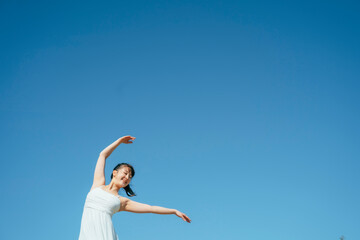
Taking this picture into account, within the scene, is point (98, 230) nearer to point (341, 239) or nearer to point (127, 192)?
point (127, 192)

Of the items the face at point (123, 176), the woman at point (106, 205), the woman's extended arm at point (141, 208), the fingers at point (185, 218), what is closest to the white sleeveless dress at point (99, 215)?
the woman at point (106, 205)

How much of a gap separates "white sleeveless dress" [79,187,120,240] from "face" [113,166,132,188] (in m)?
0.33

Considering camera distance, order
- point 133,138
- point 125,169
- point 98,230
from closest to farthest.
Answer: point 98,230 → point 125,169 → point 133,138

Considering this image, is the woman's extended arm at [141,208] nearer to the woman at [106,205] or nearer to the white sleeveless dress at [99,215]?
the woman at [106,205]

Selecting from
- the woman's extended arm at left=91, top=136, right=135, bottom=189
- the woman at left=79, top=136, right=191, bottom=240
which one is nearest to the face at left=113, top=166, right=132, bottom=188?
the woman at left=79, top=136, right=191, bottom=240

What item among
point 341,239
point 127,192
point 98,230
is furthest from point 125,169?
point 341,239

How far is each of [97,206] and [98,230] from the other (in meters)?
0.43

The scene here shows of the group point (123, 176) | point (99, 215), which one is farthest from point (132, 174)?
point (99, 215)

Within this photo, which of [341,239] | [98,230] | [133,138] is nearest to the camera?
[98,230]

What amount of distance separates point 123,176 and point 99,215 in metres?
0.85

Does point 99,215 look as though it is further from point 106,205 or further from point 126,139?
point 126,139

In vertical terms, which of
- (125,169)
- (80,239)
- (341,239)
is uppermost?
(341,239)

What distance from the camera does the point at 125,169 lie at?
9.38m

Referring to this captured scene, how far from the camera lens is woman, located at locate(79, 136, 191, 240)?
8820mm
